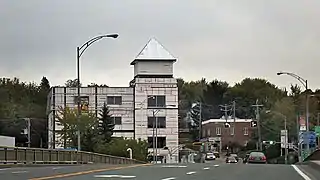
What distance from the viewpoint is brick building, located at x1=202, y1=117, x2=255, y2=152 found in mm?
155375

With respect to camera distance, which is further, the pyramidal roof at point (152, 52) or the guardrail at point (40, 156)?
the pyramidal roof at point (152, 52)

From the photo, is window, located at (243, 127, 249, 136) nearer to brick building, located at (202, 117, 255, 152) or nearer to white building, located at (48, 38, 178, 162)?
brick building, located at (202, 117, 255, 152)

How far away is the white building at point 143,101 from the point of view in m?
108

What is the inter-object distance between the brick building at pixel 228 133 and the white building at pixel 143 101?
47409 mm

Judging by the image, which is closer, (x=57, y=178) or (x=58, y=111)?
(x=57, y=178)

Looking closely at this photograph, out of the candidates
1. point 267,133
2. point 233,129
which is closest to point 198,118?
point 233,129

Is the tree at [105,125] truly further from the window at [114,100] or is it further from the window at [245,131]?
the window at [245,131]

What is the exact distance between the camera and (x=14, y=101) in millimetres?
141875

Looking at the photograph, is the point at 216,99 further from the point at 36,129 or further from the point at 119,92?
the point at 119,92

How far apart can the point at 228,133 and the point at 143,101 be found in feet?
169

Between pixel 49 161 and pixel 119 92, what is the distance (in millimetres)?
64538

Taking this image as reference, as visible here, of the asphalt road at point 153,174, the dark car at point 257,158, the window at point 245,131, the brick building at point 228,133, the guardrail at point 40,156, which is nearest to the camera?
the asphalt road at point 153,174

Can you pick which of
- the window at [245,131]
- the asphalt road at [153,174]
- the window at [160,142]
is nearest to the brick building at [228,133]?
the window at [245,131]

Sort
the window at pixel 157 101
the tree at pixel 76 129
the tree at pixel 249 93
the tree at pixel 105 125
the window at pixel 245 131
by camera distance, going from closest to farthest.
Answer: the tree at pixel 76 129 < the tree at pixel 105 125 < the window at pixel 157 101 < the window at pixel 245 131 < the tree at pixel 249 93
